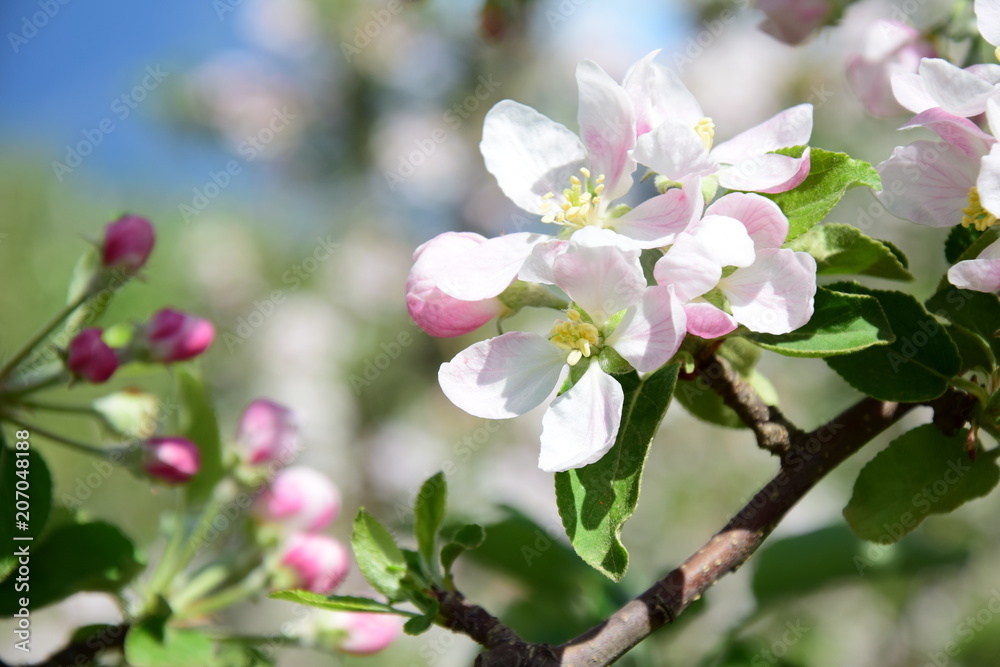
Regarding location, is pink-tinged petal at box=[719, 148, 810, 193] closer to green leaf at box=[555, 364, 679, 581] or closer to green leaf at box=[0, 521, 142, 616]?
green leaf at box=[555, 364, 679, 581]

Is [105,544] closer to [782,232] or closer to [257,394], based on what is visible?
[782,232]

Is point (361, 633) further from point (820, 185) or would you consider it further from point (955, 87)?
point (955, 87)

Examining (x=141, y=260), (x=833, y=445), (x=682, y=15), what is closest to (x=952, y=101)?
(x=833, y=445)

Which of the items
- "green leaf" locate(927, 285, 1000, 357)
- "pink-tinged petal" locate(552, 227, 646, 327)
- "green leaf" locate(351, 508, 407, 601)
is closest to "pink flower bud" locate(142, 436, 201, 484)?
"green leaf" locate(351, 508, 407, 601)

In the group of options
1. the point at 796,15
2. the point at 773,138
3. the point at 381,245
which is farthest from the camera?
the point at 381,245

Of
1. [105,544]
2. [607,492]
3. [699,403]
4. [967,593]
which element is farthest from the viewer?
[967,593]

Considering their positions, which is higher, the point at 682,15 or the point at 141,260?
the point at 141,260

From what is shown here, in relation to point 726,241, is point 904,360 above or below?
below

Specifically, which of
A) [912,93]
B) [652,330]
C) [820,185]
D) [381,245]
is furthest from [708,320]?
[381,245]
